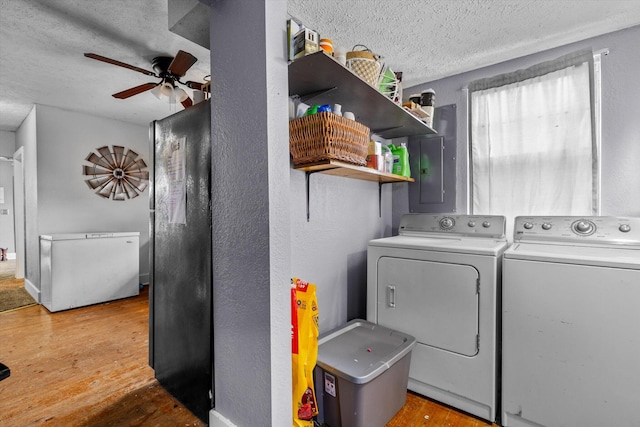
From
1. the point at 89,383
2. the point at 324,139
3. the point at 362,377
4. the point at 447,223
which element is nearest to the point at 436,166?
the point at 447,223

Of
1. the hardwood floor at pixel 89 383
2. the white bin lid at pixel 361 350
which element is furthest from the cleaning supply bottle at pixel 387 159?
the hardwood floor at pixel 89 383

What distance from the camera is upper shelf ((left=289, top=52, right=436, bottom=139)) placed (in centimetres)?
143

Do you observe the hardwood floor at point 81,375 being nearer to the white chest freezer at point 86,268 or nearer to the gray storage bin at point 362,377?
the white chest freezer at point 86,268

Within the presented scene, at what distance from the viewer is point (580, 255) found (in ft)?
4.75

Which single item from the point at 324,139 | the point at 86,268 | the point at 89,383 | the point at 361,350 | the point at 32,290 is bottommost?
the point at 89,383

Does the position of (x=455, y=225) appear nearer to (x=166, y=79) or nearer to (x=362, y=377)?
(x=362, y=377)

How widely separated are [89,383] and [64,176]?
294 cm

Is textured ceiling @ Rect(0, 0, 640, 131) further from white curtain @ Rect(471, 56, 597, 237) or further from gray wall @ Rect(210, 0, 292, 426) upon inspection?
gray wall @ Rect(210, 0, 292, 426)

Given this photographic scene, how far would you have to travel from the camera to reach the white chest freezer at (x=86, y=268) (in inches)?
132

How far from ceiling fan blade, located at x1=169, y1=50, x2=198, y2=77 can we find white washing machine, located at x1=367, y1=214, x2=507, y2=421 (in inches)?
72.7

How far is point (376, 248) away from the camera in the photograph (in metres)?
2.00

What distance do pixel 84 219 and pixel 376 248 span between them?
3.97m

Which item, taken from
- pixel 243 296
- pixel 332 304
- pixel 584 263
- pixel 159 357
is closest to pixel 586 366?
pixel 584 263

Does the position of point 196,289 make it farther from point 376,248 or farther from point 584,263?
point 584,263
